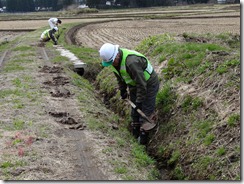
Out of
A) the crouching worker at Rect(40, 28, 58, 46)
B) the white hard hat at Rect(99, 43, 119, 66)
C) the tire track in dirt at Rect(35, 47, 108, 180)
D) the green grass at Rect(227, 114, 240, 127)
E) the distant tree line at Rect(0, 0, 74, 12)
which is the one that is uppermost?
the distant tree line at Rect(0, 0, 74, 12)

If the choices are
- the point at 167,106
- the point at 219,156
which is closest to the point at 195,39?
the point at 167,106

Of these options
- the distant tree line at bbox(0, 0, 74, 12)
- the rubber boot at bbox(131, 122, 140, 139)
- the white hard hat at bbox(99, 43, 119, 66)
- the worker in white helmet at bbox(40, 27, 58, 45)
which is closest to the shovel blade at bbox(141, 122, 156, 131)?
the rubber boot at bbox(131, 122, 140, 139)

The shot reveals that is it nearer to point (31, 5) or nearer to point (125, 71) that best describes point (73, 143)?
point (125, 71)

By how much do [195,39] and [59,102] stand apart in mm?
6255

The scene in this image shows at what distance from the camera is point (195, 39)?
46.5ft

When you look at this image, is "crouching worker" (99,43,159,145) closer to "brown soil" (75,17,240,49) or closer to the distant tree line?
"brown soil" (75,17,240,49)

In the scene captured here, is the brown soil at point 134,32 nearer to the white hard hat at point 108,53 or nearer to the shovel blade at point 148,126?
the shovel blade at point 148,126

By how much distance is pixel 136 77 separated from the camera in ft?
25.6

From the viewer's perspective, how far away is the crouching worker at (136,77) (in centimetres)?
779

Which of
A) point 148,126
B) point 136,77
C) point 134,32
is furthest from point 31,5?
point 136,77

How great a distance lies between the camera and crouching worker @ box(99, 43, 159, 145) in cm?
779

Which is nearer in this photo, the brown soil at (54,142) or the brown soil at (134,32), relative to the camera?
the brown soil at (54,142)

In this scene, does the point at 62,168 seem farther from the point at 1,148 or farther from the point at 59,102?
the point at 59,102

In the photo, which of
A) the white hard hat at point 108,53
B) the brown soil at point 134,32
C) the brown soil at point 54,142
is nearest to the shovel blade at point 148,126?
the brown soil at point 54,142
